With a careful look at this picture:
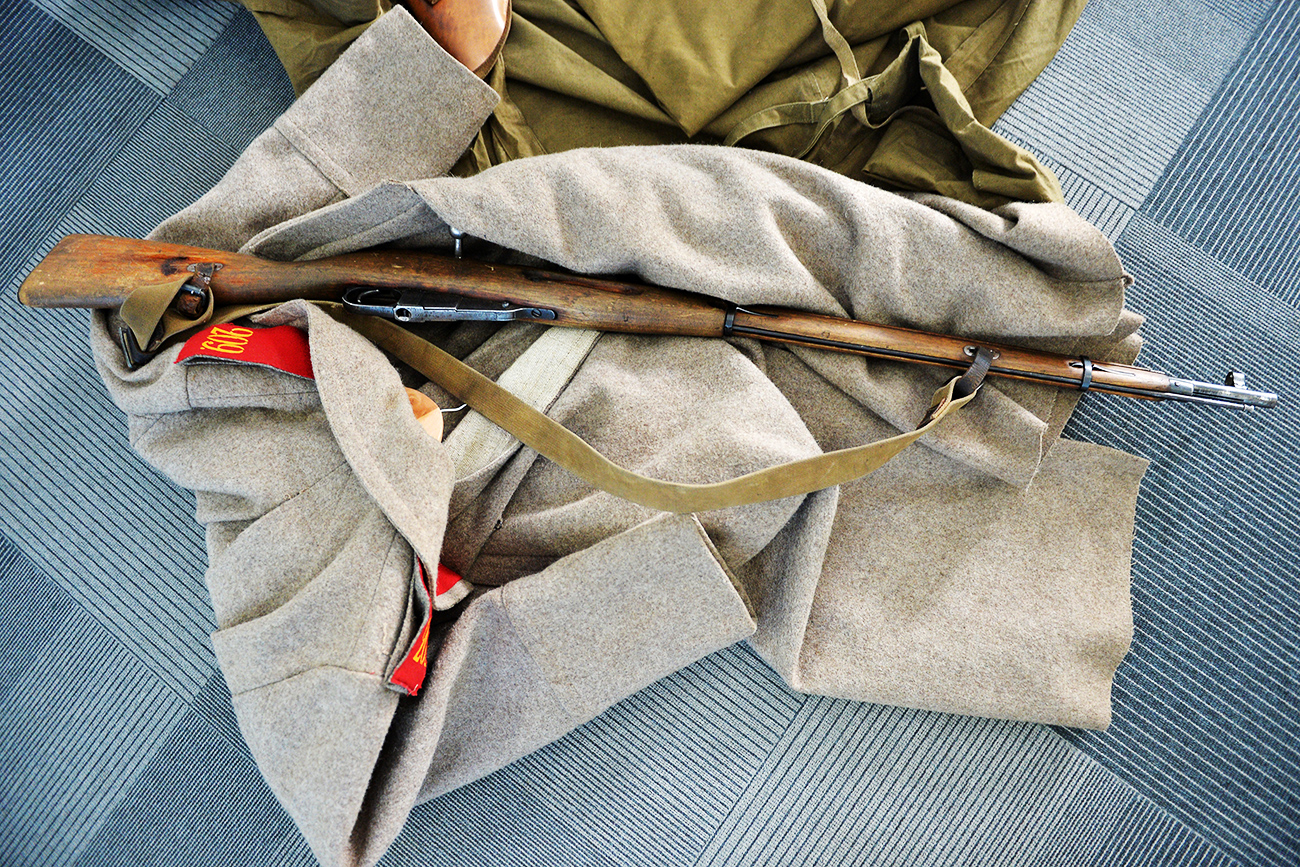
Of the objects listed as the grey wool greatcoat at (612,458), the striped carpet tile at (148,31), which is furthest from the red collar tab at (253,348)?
the striped carpet tile at (148,31)

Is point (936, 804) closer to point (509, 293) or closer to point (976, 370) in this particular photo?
point (976, 370)

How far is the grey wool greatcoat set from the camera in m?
0.81

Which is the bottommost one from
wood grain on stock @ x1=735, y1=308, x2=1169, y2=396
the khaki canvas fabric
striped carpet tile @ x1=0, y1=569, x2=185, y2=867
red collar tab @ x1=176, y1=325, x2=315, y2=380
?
striped carpet tile @ x1=0, y1=569, x2=185, y2=867

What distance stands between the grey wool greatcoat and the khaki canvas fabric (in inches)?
4.0

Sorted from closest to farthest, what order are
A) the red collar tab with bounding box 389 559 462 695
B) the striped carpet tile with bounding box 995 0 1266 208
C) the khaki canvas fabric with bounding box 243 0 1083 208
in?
1. the red collar tab with bounding box 389 559 462 695
2. the khaki canvas fabric with bounding box 243 0 1083 208
3. the striped carpet tile with bounding box 995 0 1266 208

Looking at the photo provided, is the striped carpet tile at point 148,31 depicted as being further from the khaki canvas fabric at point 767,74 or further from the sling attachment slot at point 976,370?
the sling attachment slot at point 976,370

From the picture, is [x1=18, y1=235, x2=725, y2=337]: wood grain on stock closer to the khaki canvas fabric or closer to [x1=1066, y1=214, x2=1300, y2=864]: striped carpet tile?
the khaki canvas fabric

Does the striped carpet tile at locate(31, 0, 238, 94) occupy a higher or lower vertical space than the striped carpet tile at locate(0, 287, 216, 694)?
higher

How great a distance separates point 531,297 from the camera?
905 mm

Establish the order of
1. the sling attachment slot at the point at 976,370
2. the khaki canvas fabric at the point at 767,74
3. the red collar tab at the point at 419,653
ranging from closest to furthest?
1. the red collar tab at the point at 419,653
2. the sling attachment slot at the point at 976,370
3. the khaki canvas fabric at the point at 767,74

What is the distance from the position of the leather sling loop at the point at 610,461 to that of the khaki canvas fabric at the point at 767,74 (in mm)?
270

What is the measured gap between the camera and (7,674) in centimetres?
106

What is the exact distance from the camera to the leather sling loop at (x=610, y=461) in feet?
2.68

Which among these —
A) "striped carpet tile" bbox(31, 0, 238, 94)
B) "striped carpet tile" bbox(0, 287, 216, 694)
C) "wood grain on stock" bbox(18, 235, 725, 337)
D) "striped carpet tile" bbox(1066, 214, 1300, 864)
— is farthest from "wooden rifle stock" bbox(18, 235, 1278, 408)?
"striped carpet tile" bbox(31, 0, 238, 94)
